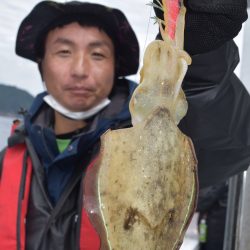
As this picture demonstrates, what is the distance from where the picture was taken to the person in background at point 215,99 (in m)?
2.21

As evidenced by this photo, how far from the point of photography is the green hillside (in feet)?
16.4

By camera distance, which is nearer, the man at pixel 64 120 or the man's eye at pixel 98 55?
the man at pixel 64 120

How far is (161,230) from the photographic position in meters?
1.45

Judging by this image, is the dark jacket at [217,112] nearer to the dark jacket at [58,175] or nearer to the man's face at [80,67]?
the dark jacket at [58,175]

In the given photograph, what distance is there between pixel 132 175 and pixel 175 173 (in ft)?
0.53

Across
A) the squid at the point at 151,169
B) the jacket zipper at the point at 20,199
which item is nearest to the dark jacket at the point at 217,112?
the squid at the point at 151,169

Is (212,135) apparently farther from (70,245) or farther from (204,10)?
(70,245)

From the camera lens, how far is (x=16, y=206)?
2.93 m

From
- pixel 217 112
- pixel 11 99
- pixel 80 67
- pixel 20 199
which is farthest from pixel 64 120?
pixel 11 99

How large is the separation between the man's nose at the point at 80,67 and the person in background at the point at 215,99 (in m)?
0.82

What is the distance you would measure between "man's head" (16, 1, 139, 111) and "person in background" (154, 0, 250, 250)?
0.81 meters

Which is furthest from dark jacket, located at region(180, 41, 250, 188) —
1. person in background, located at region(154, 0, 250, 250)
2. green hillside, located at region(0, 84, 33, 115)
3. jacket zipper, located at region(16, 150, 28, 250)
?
green hillside, located at region(0, 84, 33, 115)

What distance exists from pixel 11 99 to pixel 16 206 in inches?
96.5

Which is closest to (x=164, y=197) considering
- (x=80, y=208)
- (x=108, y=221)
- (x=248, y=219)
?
(x=108, y=221)
